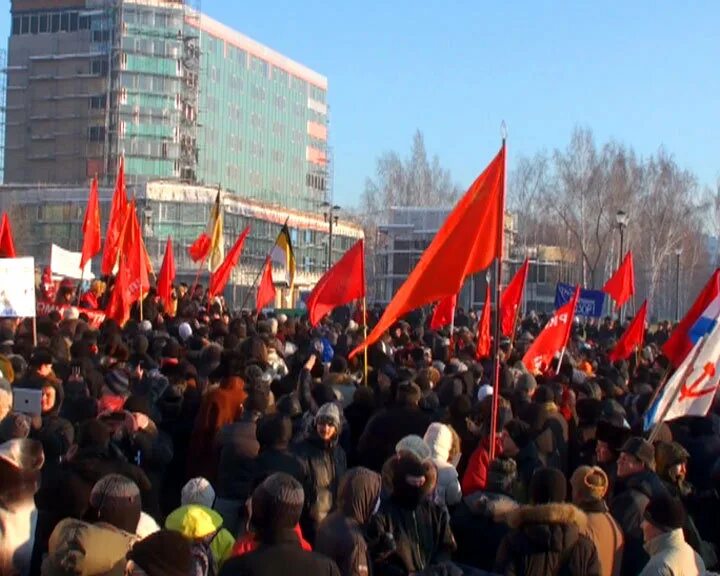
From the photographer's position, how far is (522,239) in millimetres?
81062

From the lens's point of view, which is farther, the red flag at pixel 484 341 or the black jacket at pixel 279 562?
the red flag at pixel 484 341

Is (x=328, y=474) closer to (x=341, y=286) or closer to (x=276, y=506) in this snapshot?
(x=276, y=506)

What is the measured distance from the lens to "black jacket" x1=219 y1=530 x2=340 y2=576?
4.89 metres

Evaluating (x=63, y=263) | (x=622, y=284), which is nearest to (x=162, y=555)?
(x=63, y=263)

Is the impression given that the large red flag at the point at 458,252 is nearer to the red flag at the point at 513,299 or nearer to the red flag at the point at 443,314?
the red flag at the point at 513,299

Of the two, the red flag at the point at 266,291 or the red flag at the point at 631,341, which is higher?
the red flag at the point at 266,291

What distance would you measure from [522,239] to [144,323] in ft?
214

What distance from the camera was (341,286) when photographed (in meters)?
13.7

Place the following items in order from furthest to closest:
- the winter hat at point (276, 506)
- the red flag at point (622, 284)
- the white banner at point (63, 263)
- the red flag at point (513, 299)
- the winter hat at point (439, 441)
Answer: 1. the red flag at point (622, 284)
2. the white banner at point (63, 263)
3. the red flag at point (513, 299)
4. the winter hat at point (439, 441)
5. the winter hat at point (276, 506)

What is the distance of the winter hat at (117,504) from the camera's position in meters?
5.17

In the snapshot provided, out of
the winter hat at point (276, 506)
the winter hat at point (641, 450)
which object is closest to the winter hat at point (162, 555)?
the winter hat at point (276, 506)

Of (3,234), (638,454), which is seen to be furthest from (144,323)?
(638,454)

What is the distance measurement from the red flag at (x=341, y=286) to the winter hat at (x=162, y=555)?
29.3 feet

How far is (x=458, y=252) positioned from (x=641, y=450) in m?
2.27
